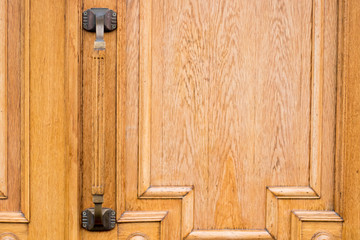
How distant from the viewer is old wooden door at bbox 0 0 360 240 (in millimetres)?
631

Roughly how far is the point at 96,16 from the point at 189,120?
0.26 meters

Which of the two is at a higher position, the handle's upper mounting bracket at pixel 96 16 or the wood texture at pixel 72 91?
the handle's upper mounting bracket at pixel 96 16

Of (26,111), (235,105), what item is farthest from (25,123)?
(235,105)

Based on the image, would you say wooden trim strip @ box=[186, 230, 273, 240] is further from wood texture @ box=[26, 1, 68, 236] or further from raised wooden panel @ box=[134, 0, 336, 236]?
wood texture @ box=[26, 1, 68, 236]

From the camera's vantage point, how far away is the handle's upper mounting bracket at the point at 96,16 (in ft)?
2.07

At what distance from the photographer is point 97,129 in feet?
2.01

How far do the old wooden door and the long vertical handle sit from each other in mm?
23

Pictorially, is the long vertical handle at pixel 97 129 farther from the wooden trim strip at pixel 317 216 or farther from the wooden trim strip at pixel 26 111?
the wooden trim strip at pixel 317 216

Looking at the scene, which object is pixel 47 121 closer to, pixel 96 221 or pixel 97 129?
pixel 97 129

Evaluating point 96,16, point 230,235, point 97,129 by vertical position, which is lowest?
point 230,235

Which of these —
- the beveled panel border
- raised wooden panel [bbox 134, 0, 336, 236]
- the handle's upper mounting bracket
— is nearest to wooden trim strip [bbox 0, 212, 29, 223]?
the beveled panel border

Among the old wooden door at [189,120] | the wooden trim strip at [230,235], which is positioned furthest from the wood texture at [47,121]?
the wooden trim strip at [230,235]

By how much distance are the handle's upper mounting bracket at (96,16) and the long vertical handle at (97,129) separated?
0.17 ft

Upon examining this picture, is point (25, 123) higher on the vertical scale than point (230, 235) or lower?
Answer: higher
